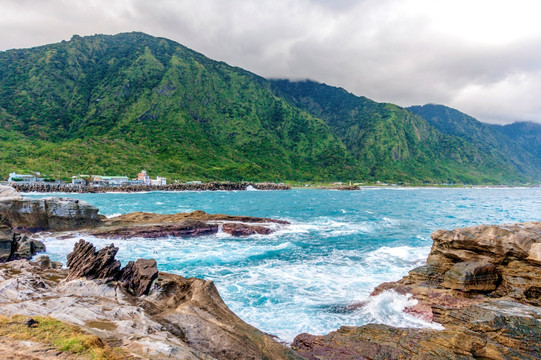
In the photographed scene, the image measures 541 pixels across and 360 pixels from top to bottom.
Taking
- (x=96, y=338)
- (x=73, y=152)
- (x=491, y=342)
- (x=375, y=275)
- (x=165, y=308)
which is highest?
(x=73, y=152)

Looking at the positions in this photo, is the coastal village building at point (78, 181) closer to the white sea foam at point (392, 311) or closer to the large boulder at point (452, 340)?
the white sea foam at point (392, 311)

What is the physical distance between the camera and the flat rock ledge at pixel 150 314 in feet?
29.1

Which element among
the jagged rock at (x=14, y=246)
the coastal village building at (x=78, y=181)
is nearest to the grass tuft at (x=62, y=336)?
the jagged rock at (x=14, y=246)

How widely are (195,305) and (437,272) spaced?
18.0 m

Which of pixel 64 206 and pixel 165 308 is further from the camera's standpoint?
pixel 64 206

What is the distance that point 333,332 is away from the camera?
13930 mm

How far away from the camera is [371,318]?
16609 millimetres

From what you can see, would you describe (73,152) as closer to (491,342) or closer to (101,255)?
(101,255)

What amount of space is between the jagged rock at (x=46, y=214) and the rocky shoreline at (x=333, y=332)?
21.8m

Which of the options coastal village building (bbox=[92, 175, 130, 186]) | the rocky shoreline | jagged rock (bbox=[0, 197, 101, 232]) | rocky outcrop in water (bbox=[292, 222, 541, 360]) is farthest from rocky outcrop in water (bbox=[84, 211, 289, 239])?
coastal village building (bbox=[92, 175, 130, 186])

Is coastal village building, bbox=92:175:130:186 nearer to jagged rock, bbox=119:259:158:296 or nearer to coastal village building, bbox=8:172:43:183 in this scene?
coastal village building, bbox=8:172:43:183

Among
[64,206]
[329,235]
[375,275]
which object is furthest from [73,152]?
[375,275]

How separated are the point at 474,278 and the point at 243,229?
3024 cm

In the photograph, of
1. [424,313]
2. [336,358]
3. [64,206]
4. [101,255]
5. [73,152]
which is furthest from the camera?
[73,152]
